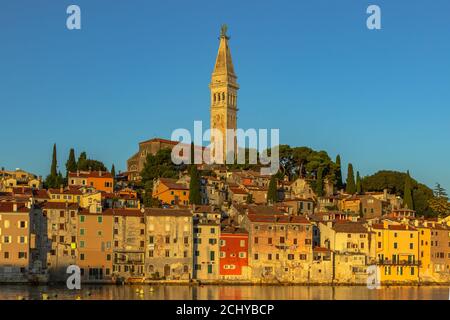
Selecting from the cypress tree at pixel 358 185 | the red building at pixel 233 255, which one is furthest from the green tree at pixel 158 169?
the red building at pixel 233 255

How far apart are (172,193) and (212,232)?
16.5 meters

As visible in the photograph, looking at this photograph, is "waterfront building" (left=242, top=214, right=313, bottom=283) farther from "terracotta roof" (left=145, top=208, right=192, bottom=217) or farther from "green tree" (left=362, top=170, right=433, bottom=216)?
"green tree" (left=362, top=170, right=433, bottom=216)

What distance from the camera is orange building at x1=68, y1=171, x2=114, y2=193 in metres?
92.7

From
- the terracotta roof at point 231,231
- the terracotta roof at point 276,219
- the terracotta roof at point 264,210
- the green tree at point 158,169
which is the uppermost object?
the green tree at point 158,169

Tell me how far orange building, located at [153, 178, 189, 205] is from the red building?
14.8m

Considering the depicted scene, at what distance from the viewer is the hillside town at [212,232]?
72875 millimetres

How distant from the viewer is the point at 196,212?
7931 centimetres

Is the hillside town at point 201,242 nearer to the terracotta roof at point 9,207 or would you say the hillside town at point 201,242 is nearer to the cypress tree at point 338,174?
the terracotta roof at point 9,207

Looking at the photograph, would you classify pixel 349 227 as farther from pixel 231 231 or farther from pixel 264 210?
pixel 231 231

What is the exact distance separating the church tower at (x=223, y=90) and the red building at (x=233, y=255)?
55119 mm

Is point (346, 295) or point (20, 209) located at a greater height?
point (20, 209)
